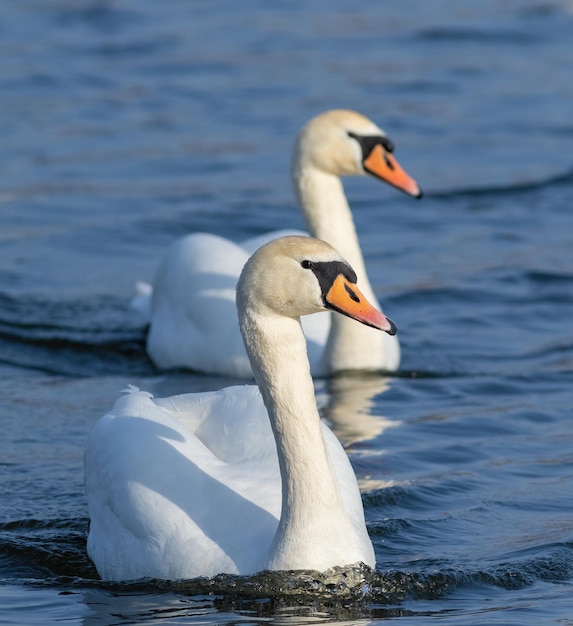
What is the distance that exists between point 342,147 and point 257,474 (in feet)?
13.9

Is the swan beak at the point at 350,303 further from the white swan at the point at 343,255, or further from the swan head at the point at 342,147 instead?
the swan head at the point at 342,147

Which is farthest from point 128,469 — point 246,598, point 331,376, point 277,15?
point 277,15

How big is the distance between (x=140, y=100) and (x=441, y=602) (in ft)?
40.5

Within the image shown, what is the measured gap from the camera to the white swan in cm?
1017

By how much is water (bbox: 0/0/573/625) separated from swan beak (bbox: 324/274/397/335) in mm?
1052

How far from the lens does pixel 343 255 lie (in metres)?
10.5

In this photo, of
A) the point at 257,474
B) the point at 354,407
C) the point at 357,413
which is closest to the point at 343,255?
the point at 354,407

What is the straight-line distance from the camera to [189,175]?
15.3m

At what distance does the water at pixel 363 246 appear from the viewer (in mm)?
6727

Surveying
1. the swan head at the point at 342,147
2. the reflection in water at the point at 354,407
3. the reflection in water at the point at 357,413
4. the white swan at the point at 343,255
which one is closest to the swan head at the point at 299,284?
the reflection in water at the point at 357,413

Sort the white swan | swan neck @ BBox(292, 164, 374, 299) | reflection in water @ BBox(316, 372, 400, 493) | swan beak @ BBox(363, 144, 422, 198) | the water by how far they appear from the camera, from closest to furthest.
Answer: the water, reflection in water @ BBox(316, 372, 400, 493), the white swan, swan neck @ BBox(292, 164, 374, 299), swan beak @ BBox(363, 144, 422, 198)

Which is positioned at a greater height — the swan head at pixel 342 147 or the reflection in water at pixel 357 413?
the swan head at pixel 342 147

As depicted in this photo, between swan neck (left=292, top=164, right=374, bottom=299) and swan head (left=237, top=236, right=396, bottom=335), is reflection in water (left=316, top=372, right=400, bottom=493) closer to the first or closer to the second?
swan neck (left=292, top=164, right=374, bottom=299)

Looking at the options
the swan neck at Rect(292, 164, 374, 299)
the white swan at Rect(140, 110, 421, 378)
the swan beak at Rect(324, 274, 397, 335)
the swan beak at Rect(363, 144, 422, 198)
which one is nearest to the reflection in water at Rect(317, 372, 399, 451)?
the white swan at Rect(140, 110, 421, 378)
